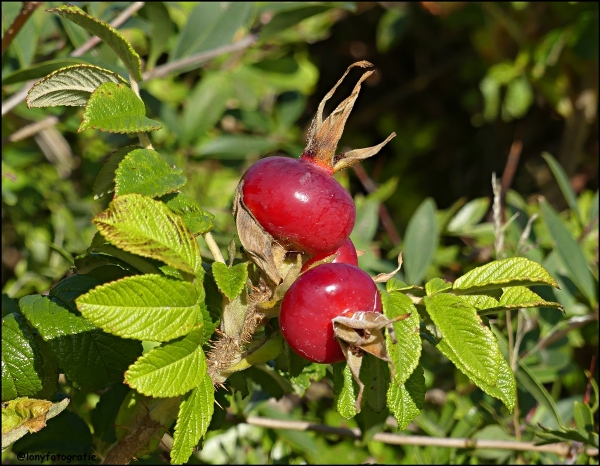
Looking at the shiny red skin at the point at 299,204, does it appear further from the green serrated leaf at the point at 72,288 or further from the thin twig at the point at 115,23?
the thin twig at the point at 115,23

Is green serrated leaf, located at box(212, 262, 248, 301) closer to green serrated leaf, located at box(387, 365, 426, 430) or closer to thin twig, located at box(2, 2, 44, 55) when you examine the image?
green serrated leaf, located at box(387, 365, 426, 430)

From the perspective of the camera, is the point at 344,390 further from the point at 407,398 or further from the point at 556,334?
the point at 556,334

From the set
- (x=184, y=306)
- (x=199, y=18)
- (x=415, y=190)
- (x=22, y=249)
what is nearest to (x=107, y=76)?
(x=184, y=306)

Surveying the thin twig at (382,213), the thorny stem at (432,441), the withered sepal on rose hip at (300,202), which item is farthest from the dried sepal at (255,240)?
the thin twig at (382,213)

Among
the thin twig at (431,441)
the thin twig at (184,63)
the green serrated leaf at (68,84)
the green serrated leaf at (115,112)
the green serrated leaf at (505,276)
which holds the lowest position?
the thin twig at (431,441)

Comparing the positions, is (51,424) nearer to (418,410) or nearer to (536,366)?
(418,410)

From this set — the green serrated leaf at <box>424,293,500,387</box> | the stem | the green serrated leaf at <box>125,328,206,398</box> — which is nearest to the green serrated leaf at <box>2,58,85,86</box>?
the stem
